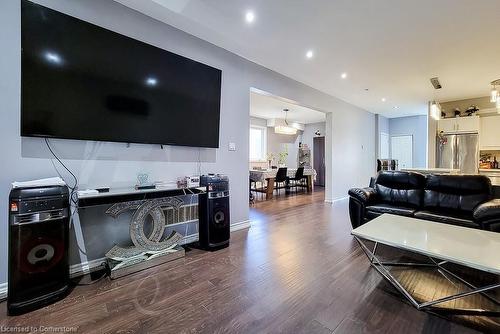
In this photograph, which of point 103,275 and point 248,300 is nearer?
point 248,300

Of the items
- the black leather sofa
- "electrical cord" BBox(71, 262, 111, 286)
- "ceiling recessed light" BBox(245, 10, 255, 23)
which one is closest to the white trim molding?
"electrical cord" BBox(71, 262, 111, 286)

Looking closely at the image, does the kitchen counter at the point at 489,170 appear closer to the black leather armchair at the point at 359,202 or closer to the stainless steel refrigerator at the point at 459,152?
the stainless steel refrigerator at the point at 459,152

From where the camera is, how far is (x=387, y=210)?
10.5ft

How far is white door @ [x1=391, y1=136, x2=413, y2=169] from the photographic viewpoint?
891 centimetres

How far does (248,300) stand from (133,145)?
204 centimetres

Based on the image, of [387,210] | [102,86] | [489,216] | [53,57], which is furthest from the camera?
[387,210]

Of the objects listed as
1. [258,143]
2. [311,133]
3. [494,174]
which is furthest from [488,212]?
[311,133]

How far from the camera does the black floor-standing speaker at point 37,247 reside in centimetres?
169

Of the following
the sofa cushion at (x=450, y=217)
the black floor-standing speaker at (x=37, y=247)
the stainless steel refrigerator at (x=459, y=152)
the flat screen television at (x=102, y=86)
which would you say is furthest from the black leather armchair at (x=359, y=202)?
the stainless steel refrigerator at (x=459, y=152)

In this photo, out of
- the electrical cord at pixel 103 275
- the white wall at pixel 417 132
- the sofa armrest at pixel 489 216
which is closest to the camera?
the electrical cord at pixel 103 275

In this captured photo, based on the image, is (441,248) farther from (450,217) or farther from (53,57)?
(53,57)

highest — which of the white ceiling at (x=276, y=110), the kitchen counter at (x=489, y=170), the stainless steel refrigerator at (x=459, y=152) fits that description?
the white ceiling at (x=276, y=110)

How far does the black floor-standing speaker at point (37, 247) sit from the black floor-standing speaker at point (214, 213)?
141cm

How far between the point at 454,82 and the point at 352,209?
4.04m
